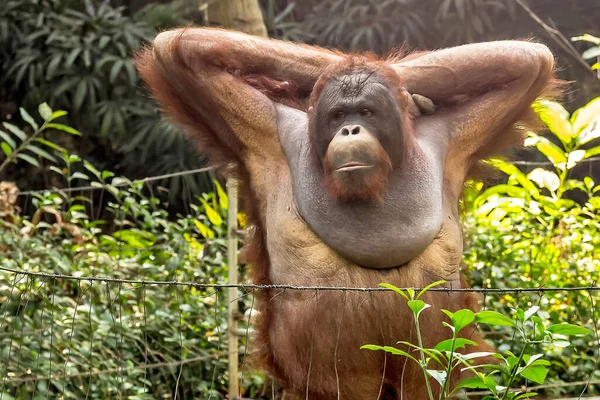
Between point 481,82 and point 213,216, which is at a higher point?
point 481,82

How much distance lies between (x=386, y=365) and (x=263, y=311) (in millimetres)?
476

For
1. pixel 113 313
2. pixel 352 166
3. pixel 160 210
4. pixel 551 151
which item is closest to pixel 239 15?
pixel 160 210

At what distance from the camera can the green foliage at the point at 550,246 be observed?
14.8ft

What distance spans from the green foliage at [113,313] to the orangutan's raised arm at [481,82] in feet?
3.97

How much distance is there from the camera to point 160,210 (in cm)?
548

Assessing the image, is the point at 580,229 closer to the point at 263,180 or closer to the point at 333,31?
the point at 263,180

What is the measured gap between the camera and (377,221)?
3.00 m

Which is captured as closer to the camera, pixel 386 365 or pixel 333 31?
pixel 386 365

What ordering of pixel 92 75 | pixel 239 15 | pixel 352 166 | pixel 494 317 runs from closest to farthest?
pixel 494 317 < pixel 352 166 < pixel 239 15 < pixel 92 75

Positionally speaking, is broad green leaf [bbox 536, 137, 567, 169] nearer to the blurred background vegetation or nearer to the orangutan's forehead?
the blurred background vegetation

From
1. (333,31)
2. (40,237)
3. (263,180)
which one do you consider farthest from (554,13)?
(263,180)

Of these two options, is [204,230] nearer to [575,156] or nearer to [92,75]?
[575,156]

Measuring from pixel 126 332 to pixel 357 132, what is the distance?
1.90 meters

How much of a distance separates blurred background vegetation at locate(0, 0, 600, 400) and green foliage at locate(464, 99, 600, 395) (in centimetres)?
1
